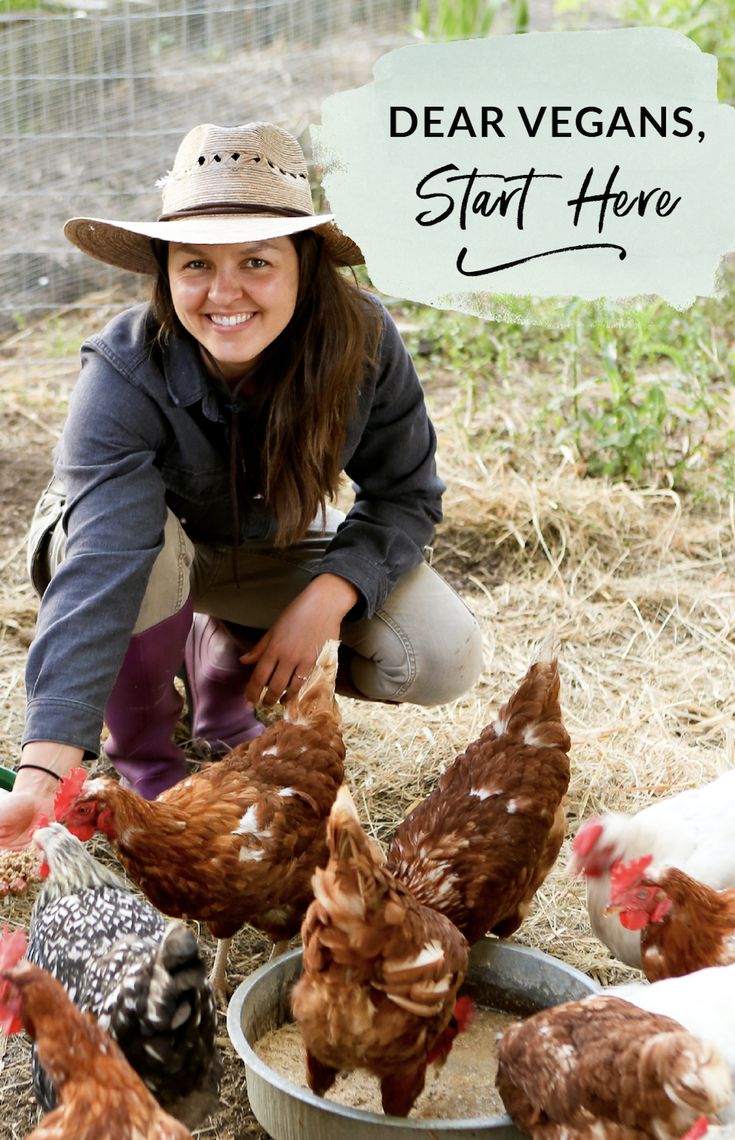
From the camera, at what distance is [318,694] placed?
2506 millimetres

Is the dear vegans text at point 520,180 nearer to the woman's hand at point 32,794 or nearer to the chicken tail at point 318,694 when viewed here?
the chicken tail at point 318,694

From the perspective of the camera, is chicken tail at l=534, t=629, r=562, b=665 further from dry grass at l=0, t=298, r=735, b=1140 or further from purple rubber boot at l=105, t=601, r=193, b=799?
purple rubber boot at l=105, t=601, r=193, b=799

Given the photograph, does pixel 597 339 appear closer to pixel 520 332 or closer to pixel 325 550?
pixel 520 332

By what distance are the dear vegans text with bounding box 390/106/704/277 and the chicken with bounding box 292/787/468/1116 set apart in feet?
6.18

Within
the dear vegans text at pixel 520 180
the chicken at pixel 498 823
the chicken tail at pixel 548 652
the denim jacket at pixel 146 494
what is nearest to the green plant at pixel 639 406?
the dear vegans text at pixel 520 180

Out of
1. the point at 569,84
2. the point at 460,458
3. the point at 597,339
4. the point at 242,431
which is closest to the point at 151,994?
the point at 242,431

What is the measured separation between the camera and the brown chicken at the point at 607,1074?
161cm

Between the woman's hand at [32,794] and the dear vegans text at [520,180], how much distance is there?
66.7 inches

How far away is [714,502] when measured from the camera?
456cm

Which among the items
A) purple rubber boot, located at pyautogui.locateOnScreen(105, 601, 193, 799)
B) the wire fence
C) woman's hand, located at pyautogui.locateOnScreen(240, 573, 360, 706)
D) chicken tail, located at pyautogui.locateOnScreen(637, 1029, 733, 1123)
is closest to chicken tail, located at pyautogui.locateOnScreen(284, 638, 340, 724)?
woman's hand, located at pyautogui.locateOnScreen(240, 573, 360, 706)

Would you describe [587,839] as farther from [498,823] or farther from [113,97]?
[113,97]

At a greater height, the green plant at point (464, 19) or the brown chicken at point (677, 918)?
the green plant at point (464, 19)

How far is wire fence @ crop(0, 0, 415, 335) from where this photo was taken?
552 cm

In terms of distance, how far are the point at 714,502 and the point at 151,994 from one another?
335 cm
